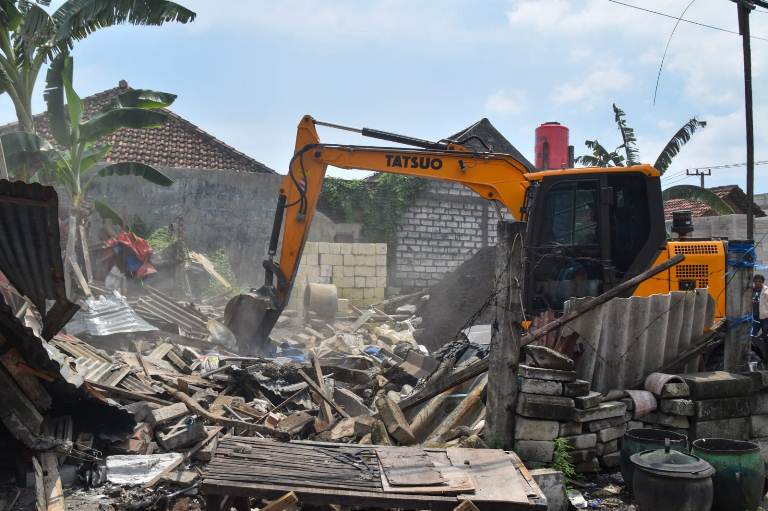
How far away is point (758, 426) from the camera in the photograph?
6.24 metres

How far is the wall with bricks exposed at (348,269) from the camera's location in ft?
58.2

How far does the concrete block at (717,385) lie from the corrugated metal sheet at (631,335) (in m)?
0.38

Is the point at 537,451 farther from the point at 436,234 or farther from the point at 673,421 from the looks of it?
the point at 436,234

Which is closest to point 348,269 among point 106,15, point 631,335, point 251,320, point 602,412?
point 251,320

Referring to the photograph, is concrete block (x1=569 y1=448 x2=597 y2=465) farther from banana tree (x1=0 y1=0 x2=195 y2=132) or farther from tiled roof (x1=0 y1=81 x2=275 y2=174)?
tiled roof (x1=0 y1=81 x2=275 y2=174)

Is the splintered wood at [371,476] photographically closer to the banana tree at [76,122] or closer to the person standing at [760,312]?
the person standing at [760,312]

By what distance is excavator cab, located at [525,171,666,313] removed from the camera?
776 cm

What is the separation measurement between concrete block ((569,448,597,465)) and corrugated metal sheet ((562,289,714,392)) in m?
A: 0.75

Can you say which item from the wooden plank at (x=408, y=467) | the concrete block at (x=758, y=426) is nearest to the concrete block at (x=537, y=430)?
the wooden plank at (x=408, y=467)

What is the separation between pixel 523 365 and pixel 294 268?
5626mm

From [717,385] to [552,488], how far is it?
2257mm

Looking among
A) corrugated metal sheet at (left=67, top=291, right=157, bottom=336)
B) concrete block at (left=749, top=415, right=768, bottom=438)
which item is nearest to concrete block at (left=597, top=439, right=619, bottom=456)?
concrete block at (left=749, top=415, right=768, bottom=438)

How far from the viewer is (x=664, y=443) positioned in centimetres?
506

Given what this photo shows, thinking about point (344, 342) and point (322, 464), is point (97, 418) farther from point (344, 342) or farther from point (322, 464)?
point (344, 342)
